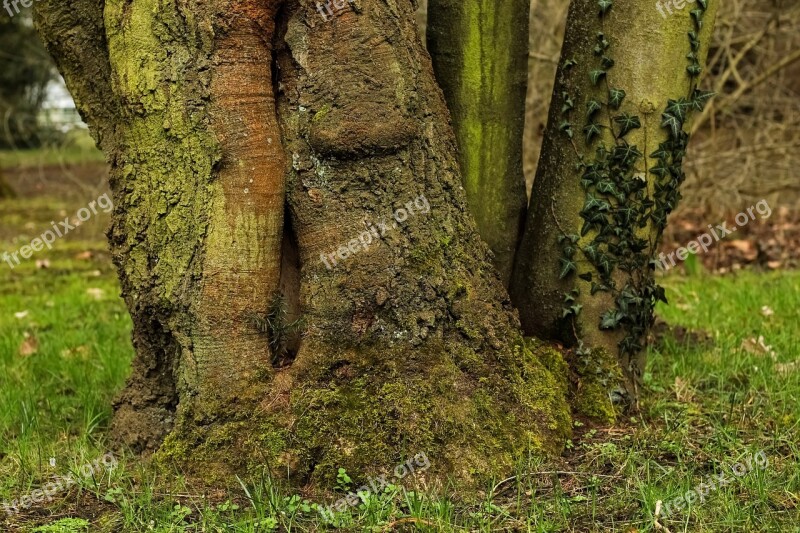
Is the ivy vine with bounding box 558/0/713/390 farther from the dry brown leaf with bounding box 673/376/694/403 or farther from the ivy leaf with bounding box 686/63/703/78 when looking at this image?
the dry brown leaf with bounding box 673/376/694/403

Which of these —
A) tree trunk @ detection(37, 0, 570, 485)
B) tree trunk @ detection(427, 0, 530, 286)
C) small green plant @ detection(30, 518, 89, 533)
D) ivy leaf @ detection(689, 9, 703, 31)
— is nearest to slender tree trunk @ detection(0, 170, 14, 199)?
tree trunk @ detection(37, 0, 570, 485)

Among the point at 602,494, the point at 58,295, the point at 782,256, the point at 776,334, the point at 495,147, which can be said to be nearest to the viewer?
the point at 602,494

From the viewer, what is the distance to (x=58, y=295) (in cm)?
602

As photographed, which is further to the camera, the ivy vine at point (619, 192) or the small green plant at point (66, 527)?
the ivy vine at point (619, 192)

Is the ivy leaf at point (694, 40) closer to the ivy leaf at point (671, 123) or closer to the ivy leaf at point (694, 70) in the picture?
the ivy leaf at point (694, 70)

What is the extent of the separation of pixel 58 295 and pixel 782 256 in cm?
587

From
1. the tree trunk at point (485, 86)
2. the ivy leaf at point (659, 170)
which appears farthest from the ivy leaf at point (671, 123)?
the tree trunk at point (485, 86)

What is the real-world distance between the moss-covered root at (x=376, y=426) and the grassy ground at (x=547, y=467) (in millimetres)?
75

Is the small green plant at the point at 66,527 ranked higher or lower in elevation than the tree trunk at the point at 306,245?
lower

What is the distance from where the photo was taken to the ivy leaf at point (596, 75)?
2.88 m

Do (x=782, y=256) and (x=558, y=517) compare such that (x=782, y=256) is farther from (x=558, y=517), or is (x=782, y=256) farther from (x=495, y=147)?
(x=558, y=517)

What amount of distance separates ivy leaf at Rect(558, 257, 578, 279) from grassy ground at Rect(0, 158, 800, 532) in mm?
564

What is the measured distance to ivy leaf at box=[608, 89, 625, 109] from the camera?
2863 millimetres

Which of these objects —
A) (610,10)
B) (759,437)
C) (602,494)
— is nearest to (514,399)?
(602,494)
